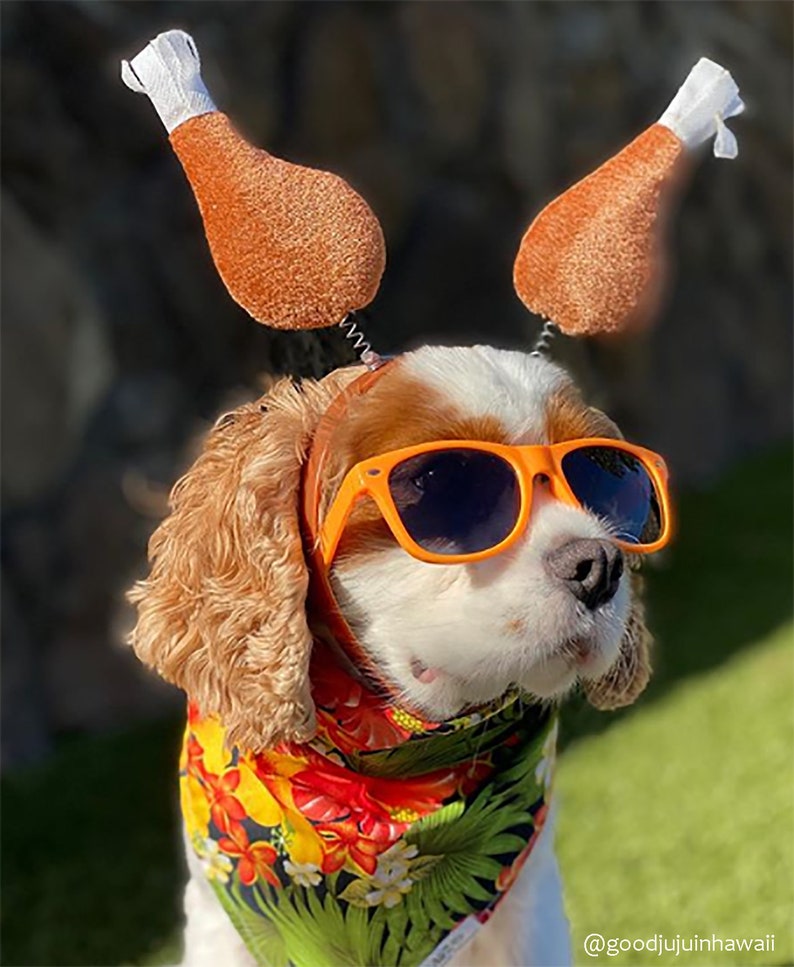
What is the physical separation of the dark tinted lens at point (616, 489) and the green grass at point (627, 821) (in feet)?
3.39

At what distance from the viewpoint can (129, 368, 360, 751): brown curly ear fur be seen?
5.36 feet

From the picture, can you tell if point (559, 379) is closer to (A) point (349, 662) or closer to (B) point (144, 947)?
(A) point (349, 662)

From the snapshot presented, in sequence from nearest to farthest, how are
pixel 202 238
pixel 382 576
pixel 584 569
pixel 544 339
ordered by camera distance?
pixel 584 569, pixel 382 576, pixel 544 339, pixel 202 238

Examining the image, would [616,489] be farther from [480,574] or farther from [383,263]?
[383,263]

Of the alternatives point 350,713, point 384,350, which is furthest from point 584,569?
point 384,350

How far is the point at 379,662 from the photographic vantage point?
1.65 meters

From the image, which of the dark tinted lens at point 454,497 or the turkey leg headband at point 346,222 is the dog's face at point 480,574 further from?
the turkey leg headband at point 346,222

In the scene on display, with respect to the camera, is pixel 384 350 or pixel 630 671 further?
pixel 384 350

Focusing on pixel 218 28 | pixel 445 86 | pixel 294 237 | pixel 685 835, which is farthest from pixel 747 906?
pixel 445 86

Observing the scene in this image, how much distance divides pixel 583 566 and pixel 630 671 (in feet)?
1.39

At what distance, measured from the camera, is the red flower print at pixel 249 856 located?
1.83 m

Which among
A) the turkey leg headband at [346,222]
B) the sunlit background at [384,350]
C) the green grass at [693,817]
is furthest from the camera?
the sunlit background at [384,350]

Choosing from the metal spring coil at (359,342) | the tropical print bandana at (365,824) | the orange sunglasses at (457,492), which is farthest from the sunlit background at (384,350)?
the tropical print bandana at (365,824)

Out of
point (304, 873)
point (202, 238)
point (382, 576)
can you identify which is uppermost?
point (382, 576)
